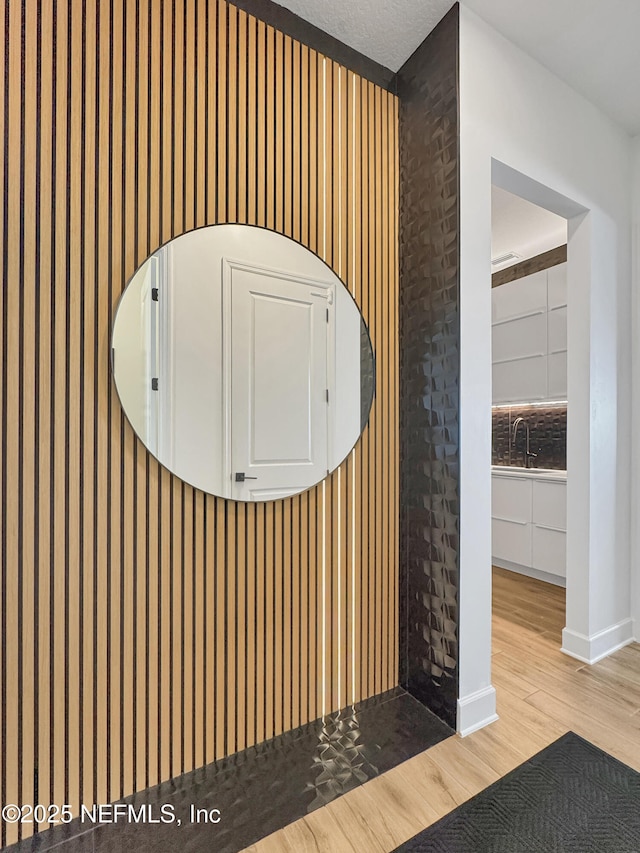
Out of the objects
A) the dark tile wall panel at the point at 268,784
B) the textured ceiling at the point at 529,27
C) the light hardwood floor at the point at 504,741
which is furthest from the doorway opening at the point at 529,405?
the dark tile wall panel at the point at 268,784

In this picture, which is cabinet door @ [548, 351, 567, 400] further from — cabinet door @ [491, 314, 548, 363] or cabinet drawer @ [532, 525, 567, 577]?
cabinet drawer @ [532, 525, 567, 577]

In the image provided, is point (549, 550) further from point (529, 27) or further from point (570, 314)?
point (529, 27)

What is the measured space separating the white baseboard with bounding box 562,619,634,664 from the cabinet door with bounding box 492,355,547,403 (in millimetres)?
1900

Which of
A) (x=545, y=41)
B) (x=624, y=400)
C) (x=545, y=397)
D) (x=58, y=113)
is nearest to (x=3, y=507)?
(x=58, y=113)

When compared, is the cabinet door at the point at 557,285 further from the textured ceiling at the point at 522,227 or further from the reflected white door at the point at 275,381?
the reflected white door at the point at 275,381

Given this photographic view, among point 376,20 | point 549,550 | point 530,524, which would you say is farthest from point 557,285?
point 376,20

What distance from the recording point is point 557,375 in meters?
3.60

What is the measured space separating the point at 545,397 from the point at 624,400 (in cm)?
116

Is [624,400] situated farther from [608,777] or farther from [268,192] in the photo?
[268,192]

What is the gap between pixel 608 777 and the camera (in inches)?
60.2

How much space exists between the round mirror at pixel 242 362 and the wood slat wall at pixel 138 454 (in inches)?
3.1

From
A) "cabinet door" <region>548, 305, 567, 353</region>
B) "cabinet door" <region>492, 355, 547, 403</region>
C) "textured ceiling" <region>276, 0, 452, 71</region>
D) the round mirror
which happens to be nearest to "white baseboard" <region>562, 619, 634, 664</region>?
the round mirror

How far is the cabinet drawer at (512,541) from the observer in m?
3.68

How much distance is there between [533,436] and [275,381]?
327 centimetres
